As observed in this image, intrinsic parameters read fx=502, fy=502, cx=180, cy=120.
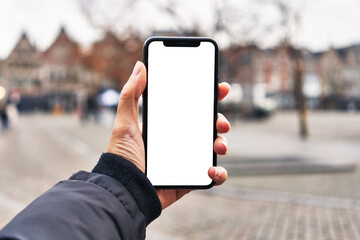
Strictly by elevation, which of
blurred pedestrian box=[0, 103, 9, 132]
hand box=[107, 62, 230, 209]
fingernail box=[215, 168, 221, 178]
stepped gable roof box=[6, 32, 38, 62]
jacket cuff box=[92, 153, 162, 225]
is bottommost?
blurred pedestrian box=[0, 103, 9, 132]

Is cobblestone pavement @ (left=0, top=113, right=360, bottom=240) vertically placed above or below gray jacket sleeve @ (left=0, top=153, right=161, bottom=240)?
A: below

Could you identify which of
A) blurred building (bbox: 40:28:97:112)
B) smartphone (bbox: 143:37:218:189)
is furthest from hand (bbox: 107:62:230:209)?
blurred building (bbox: 40:28:97:112)

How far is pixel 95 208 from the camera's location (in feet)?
3.97

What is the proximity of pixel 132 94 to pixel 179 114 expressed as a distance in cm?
36

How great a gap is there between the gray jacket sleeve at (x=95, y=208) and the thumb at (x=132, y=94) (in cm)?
21

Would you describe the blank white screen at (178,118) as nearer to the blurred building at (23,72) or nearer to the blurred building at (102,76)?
the blurred building at (102,76)

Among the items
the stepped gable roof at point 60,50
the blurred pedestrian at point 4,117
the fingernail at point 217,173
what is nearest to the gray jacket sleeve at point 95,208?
the fingernail at point 217,173

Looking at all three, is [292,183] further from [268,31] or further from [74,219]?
[74,219]

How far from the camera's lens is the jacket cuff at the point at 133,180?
1.46 m

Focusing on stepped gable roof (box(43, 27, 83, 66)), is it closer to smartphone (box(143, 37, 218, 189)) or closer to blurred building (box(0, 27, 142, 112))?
blurred building (box(0, 27, 142, 112))

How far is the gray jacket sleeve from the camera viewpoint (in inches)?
41.3

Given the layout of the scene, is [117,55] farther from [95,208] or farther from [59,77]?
[59,77]

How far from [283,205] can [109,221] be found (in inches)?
254

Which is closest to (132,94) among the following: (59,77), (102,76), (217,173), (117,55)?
(217,173)
